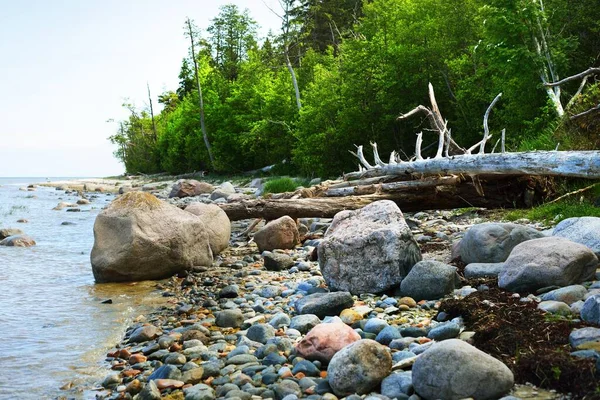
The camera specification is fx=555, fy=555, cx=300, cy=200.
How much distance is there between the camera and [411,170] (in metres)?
10.7

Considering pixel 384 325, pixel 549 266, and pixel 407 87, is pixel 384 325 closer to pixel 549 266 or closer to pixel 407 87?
pixel 549 266

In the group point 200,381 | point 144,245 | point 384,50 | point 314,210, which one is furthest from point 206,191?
point 200,381

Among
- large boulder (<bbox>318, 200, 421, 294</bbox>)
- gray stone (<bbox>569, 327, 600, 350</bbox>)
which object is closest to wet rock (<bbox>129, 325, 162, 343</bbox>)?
large boulder (<bbox>318, 200, 421, 294</bbox>)

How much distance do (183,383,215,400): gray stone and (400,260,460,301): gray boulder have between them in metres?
2.34

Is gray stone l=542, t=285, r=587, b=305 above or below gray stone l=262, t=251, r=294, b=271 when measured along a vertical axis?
above

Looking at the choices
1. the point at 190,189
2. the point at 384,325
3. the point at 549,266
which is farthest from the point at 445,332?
the point at 190,189

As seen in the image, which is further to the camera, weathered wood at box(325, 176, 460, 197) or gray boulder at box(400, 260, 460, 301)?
weathered wood at box(325, 176, 460, 197)

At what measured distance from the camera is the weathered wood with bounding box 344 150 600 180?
7.15 m

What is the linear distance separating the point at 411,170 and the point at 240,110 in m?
30.2

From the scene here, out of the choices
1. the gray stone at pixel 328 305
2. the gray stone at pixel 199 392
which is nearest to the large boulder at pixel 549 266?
the gray stone at pixel 328 305

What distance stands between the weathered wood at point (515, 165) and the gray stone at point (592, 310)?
3472 mm

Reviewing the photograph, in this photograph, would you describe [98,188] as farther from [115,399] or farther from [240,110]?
[115,399]

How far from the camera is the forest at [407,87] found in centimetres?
1366

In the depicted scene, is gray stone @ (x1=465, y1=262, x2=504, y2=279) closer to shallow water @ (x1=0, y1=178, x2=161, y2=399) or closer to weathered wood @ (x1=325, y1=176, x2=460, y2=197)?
shallow water @ (x1=0, y1=178, x2=161, y2=399)
